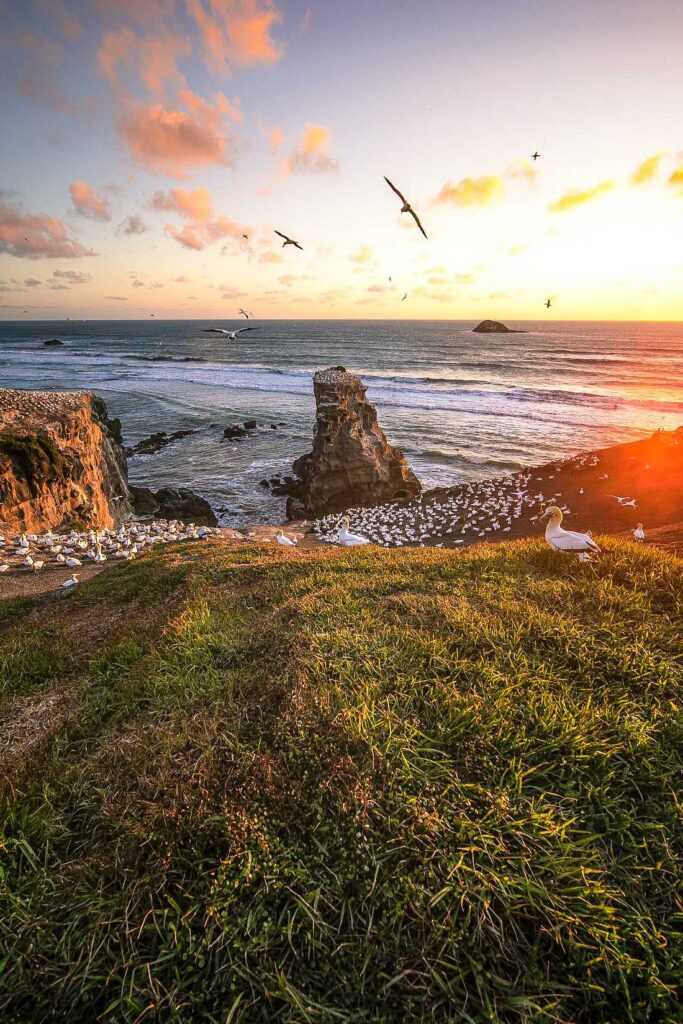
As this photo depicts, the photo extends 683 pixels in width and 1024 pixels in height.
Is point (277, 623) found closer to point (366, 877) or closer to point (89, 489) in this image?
point (366, 877)

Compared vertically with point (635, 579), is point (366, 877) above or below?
below

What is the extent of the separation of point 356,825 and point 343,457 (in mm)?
22298

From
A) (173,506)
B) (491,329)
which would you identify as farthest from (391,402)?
(491,329)

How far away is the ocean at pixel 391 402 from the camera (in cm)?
3109

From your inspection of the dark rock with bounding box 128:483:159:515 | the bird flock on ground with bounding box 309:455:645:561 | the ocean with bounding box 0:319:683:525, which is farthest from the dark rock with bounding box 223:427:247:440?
the bird flock on ground with bounding box 309:455:645:561

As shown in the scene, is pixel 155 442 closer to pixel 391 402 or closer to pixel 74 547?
pixel 74 547

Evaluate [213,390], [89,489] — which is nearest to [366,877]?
[89,489]

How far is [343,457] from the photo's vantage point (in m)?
24.4

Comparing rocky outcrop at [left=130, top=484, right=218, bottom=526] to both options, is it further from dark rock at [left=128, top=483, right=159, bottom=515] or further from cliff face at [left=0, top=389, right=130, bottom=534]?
cliff face at [left=0, top=389, right=130, bottom=534]

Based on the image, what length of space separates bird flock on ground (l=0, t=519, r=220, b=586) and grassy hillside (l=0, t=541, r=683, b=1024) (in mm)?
6838

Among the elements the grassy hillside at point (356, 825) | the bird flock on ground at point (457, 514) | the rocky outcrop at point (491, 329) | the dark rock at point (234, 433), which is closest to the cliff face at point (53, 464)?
the bird flock on ground at point (457, 514)

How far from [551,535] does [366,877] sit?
524cm

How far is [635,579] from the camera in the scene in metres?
5.38

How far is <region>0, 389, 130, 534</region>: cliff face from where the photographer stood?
568 inches
